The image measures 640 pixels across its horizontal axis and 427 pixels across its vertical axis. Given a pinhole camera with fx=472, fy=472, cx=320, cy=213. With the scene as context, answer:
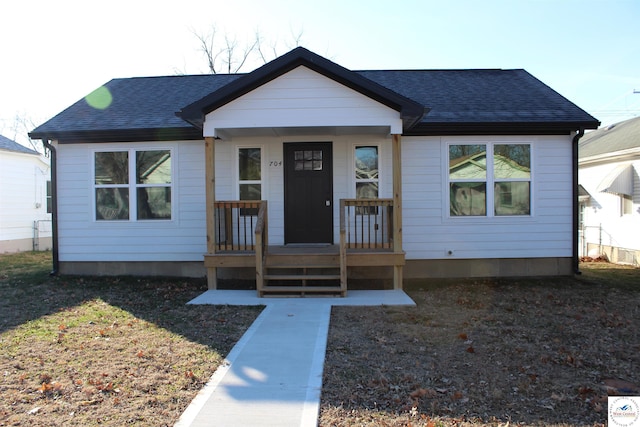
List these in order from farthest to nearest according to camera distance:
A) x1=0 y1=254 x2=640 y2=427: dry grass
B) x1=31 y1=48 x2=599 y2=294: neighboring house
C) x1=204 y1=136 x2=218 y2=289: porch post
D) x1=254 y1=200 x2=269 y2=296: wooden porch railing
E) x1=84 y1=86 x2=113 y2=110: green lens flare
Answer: x1=84 y1=86 x2=113 y2=110: green lens flare, x1=31 y1=48 x2=599 y2=294: neighboring house, x1=204 y1=136 x2=218 y2=289: porch post, x1=254 y1=200 x2=269 y2=296: wooden porch railing, x1=0 y1=254 x2=640 y2=427: dry grass

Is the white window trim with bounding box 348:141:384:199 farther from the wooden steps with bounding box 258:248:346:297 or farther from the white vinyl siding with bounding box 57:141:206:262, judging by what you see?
the white vinyl siding with bounding box 57:141:206:262

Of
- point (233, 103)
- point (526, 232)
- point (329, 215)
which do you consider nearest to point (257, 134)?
point (233, 103)

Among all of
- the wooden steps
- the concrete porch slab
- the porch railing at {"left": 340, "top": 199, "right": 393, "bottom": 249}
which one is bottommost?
the concrete porch slab

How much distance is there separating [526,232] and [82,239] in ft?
29.3

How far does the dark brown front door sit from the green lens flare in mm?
4534

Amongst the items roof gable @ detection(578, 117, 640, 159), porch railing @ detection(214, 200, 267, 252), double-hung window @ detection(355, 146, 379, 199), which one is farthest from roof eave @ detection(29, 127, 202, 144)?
roof gable @ detection(578, 117, 640, 159)

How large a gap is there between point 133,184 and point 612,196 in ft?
43.6

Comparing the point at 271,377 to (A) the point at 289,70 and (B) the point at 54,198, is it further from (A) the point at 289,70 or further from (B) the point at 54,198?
(B) the point at 54,198

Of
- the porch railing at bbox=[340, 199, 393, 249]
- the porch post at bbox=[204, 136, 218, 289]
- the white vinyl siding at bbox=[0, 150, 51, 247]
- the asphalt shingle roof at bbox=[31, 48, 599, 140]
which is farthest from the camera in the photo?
the white vinyl siding at bbox=[0, 150, 51, 247]

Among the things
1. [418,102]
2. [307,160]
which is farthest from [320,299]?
[418,102]

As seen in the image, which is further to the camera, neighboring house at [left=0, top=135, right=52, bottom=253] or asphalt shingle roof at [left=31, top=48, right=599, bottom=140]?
neighboring house at [left=0, top=135, right=52, bottom=253]

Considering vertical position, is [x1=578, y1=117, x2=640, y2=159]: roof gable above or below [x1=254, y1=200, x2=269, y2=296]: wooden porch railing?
above

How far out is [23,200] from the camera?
16219 mm

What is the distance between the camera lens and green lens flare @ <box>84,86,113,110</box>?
10.6 m
